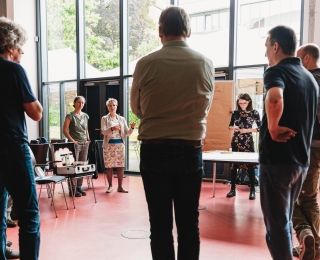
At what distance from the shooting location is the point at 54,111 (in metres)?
9.44

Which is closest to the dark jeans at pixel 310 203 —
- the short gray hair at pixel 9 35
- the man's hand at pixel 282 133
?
the man's hand at pixel 282 133

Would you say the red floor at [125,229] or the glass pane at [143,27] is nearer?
the red floor at [125,229]

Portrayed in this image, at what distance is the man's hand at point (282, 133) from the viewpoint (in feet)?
5.81

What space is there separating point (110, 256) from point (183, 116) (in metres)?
1.66

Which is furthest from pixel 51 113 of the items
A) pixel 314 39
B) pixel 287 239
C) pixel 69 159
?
pixel 287 239

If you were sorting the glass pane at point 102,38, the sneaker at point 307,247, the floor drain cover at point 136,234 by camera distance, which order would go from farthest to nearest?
the glass pane at point 102,38, the floor drain cover at point 136,234, the sneaker at point 307,247

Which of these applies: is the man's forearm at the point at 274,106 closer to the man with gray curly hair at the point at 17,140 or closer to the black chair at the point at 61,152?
the man with gray curly hair at the point at 17,140

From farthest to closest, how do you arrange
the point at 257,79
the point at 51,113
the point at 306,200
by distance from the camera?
the point at 51,113
the point at 257,79
the point at 306,200

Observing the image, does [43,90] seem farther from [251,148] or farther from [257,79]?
[251,148]

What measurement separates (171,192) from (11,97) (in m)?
1.00

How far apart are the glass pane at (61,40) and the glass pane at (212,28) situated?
10.8 feet

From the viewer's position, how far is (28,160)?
190 centimetres

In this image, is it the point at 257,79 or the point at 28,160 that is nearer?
the point at 28,160

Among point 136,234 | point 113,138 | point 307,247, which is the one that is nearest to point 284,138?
point 307,247
